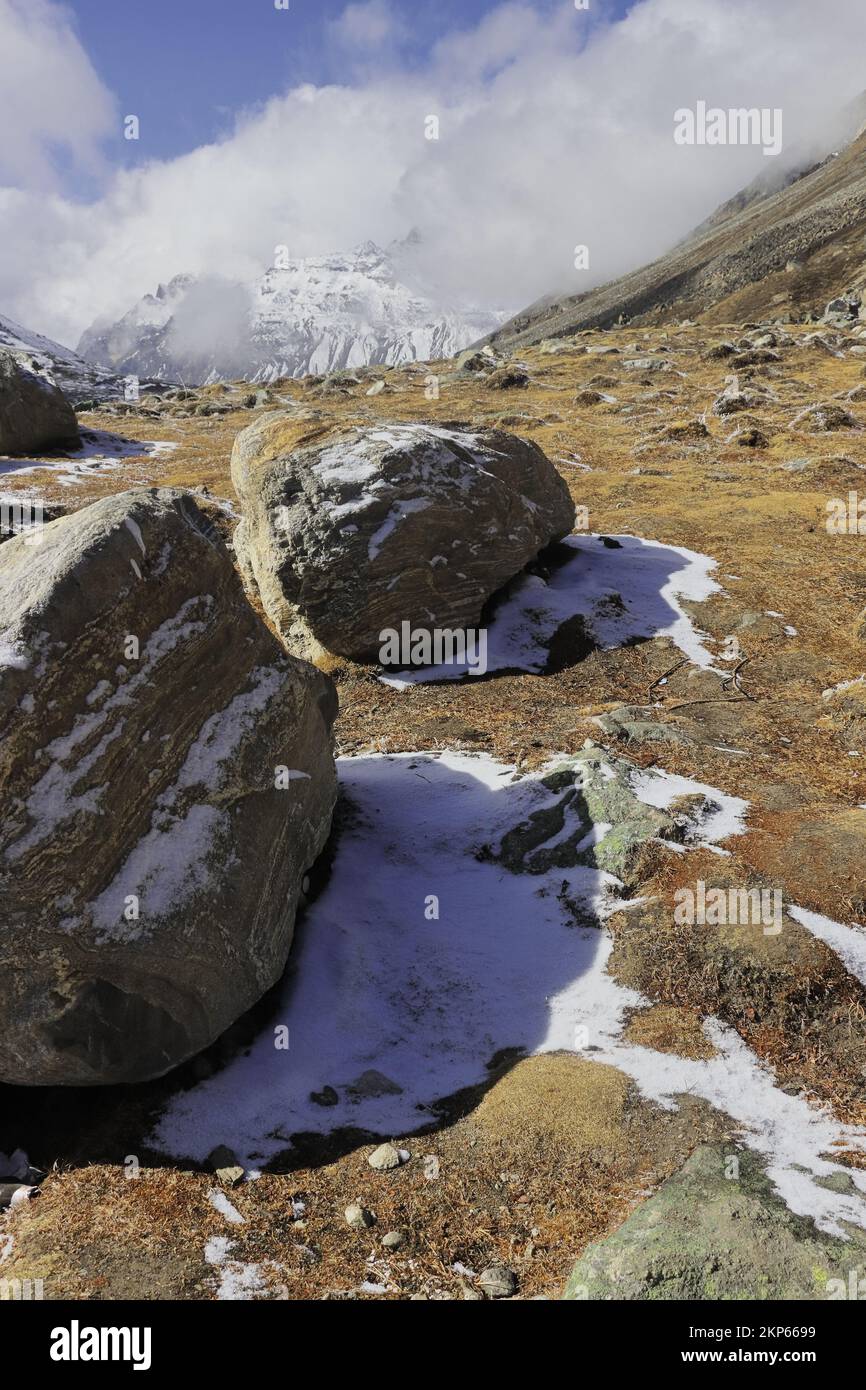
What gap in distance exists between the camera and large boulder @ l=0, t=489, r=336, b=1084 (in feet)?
21.8

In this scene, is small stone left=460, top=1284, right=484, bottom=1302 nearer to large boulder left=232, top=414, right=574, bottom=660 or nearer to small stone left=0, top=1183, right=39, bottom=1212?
small stone left=0, top=1183, right=39, bottom=1212

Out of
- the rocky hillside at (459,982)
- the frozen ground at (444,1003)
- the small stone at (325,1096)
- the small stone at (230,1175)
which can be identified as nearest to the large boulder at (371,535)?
the rocky hillside at (459,982)

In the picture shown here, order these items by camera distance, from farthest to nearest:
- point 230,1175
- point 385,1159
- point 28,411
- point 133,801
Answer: point 28,411 < point 133,801 < point 385,1159 < point 230,1175

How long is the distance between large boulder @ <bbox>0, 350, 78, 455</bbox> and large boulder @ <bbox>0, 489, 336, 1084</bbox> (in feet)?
99.0

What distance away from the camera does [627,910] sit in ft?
29.5

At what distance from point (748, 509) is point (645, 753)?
14.9 m

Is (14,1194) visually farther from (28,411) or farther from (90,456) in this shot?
(28,411)

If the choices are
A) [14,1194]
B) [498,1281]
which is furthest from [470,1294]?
[14,1194]

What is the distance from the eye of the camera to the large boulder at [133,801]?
21.8 feet

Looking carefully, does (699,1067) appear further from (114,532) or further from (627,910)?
(114,532)

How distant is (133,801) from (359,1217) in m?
3.95

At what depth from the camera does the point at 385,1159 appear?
6.82 m

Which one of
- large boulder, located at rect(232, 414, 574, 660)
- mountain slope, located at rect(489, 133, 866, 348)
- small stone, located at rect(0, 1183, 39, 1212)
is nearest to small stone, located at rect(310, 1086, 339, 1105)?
small stone, located at rect(0, 1183, 39, 1212)

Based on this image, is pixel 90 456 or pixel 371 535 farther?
pixel 90 456
